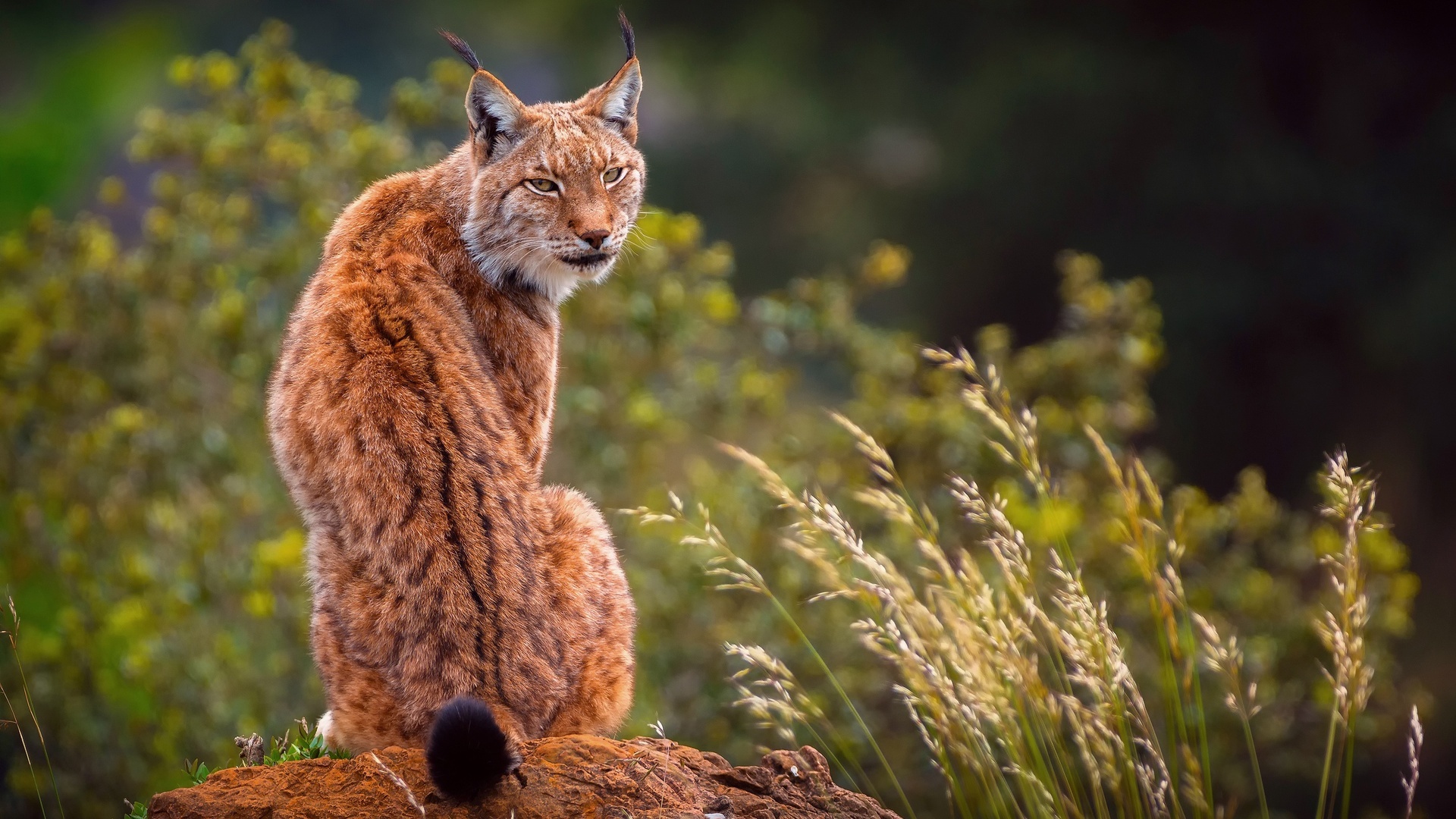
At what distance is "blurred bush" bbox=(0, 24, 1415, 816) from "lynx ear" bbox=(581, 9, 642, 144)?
179cm

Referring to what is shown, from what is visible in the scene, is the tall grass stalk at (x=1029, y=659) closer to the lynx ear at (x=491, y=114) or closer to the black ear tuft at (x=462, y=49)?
the lynx ear at (x=491, y=114)

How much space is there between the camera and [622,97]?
16.0ft

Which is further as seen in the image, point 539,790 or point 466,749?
point 539,790

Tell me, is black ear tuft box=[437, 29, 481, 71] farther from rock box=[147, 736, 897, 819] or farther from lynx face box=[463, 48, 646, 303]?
rock box=[147, 736, 897, 819]

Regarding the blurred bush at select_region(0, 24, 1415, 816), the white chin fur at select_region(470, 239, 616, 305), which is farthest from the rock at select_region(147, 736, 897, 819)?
the blurred bush at select_region(0, 24, 1415, 816)

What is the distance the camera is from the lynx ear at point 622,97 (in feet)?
15.7

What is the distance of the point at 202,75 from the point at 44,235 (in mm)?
1468

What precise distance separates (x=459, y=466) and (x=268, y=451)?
499 centimetres

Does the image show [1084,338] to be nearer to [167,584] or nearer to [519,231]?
[519,231]

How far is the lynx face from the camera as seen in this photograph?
173 inches

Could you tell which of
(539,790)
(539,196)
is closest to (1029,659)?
(539,790)

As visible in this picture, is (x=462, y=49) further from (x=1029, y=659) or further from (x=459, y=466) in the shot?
(x=1029, y=659)

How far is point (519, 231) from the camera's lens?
14.4 feet

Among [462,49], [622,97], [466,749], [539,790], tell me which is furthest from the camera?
[622,97]
